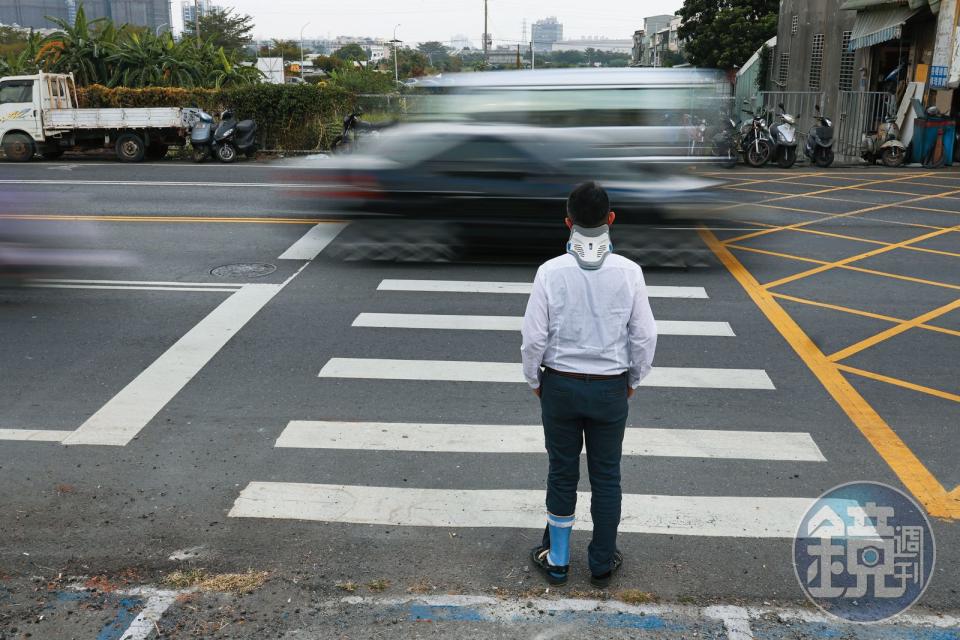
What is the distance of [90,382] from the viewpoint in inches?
282

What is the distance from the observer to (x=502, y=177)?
34.0 ft

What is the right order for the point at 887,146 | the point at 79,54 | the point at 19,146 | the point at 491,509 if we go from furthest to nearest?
the point at 79,54, the point at 19,146, the point at 887,146, the point at 491,509

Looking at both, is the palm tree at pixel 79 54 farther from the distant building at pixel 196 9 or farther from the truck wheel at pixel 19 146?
the distant building at pixel 196 9

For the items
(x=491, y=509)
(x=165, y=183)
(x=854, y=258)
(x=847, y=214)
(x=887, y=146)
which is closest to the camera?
(x=491, y=509)

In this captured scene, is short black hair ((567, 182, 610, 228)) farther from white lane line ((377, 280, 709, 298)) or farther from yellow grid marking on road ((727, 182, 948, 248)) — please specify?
yellow grid marking on road ((727, 182, 948, 248))

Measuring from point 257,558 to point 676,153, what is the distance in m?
7.44

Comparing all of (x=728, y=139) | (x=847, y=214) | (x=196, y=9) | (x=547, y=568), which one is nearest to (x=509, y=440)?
(x=547, y=568)

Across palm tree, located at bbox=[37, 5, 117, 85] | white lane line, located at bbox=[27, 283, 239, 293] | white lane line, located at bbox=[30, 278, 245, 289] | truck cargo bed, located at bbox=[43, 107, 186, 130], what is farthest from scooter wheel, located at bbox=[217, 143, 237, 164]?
white lane line, located at bbox=[27, 283, 239, 293]

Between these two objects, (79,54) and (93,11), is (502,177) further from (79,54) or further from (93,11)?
(93,11)

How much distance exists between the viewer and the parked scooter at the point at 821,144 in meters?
20.4

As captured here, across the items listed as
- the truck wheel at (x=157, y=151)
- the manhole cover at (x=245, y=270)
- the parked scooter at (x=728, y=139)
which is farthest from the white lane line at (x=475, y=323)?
the truck wheel at (x=157, y=151)

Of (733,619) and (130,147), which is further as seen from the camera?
(130,147)

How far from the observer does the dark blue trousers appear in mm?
4062

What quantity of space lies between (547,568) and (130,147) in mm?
21103
